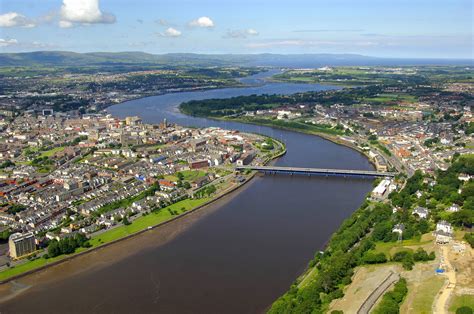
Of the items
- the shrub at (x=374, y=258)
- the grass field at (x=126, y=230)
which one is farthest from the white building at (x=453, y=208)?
the grass field at (x=126, y=230)

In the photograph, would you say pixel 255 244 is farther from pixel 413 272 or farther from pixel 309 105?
pixel 309 105

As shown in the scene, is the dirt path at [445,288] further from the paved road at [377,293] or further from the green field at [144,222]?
the green field at [144,222]

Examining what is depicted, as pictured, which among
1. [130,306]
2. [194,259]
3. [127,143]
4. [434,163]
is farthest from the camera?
[127,143]

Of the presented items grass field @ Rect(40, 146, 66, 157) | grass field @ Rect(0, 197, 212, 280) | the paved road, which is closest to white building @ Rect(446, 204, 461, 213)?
the paved road

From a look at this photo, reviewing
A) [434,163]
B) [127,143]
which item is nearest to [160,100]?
[127,143]

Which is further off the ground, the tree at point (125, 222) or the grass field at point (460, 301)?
the grass field at point (460, 301)

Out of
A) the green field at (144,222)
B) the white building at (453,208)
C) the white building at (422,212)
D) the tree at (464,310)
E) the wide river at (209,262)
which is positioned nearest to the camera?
the tree at (464,310)

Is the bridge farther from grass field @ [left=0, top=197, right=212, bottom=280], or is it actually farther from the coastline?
grass field @ [left=0, top=197, right=212, bottom=280]
